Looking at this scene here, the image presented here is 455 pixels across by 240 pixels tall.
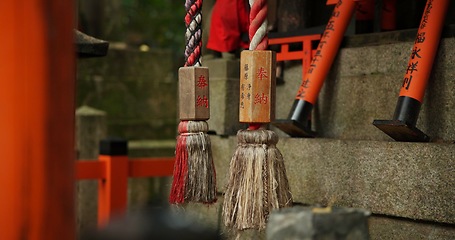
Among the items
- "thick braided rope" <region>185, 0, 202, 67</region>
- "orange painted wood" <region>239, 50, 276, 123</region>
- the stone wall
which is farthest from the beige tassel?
the stone wall

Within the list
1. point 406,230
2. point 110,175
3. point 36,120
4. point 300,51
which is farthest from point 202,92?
point 110,175

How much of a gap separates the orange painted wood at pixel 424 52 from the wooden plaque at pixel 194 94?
1.16 metres

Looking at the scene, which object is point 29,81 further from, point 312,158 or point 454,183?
point 312,158

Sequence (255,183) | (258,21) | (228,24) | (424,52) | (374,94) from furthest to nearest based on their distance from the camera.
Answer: (228,24) < (374,94) < (424,52) < (258,21) < (255,183)

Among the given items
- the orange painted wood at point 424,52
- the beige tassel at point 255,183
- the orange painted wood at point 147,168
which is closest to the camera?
the beige tassel at point 255,183

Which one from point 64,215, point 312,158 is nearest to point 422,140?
point 312,158

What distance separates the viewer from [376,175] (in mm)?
4949

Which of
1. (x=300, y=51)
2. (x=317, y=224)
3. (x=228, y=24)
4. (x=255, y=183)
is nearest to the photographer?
(x=317, y=224)

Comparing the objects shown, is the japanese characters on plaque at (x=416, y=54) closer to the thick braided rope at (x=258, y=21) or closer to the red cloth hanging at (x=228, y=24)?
the thick braided rope at (x=258, y=21)

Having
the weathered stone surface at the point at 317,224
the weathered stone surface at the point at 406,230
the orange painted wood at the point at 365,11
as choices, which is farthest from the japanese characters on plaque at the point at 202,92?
the weathered stone surface at the point at 317,224

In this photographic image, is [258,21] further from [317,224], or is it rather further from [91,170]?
[91,170]

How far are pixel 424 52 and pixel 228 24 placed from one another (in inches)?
78.1

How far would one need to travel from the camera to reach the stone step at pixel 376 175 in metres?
4.59

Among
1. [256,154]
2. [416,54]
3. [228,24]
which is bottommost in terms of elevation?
[256,154]
